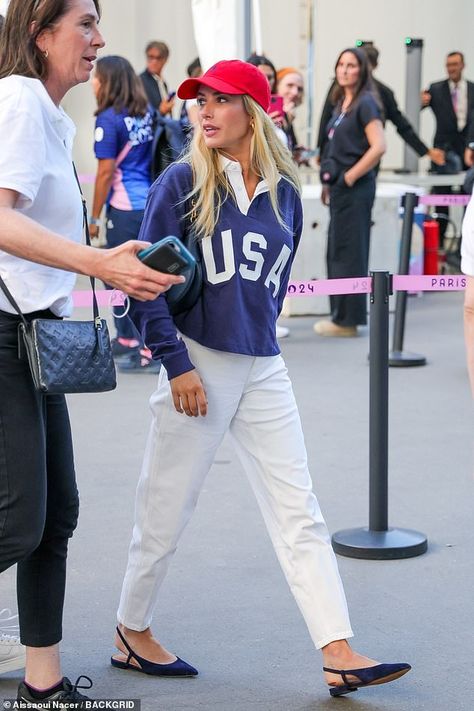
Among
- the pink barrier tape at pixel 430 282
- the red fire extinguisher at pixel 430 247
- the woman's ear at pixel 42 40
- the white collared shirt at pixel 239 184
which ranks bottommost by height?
the red fire extinguisher at pixel 430 247

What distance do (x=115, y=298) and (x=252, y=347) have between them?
1.70 metres

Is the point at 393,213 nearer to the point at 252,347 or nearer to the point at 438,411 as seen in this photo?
the point at 438,411

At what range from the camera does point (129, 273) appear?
2770 millimetres

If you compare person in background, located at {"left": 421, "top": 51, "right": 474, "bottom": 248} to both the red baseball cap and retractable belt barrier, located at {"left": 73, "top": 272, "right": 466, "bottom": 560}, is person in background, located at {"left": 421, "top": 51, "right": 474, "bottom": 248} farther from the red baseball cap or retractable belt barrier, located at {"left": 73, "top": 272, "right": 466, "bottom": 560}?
the red baseball cap

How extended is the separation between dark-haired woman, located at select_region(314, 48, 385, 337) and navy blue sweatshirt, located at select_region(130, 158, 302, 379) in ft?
18.9

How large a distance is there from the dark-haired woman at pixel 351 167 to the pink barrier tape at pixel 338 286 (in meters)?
3.90

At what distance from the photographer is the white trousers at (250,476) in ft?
11.8

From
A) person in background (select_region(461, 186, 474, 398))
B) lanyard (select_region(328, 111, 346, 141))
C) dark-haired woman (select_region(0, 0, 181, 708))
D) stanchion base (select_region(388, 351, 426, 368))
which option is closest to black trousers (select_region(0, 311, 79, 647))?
dark-haired woman (select_region(0, 0, 181, 708))

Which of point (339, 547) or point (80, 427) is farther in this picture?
point (80, 427)

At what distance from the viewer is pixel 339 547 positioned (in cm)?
495

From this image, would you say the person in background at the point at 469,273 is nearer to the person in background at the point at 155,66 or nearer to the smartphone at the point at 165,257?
the smartphone at the point at 165,257

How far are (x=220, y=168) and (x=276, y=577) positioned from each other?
1.73 meters

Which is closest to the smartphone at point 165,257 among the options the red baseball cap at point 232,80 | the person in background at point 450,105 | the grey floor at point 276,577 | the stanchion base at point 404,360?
the red baseball cap at point 232,80

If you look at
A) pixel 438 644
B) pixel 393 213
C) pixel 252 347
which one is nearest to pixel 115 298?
pixel 252 347
